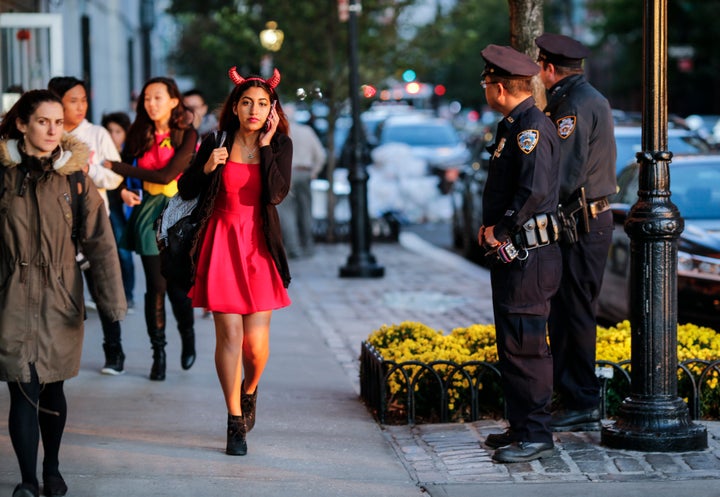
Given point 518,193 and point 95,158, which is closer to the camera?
point 518,193

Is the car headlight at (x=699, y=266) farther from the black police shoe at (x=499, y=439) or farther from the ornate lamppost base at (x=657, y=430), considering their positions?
the black police shoe at (x=499, y=439)

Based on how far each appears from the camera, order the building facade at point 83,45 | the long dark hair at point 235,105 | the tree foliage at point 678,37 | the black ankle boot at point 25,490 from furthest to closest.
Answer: the tree foliage at point 678,37
the building facade at point 83,45
the long dark hair at point 235,105
the black ankle boot at point 25,490

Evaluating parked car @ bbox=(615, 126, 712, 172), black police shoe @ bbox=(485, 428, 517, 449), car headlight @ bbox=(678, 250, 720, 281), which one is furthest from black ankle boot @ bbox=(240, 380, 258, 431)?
parked car @ bbox=(615, 126, 712, 172)

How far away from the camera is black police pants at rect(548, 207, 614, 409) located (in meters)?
6.68

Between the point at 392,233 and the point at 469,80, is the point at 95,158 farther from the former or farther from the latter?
the point at 469,80

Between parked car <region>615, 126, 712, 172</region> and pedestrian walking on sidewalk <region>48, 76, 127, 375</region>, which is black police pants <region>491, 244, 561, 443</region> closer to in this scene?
pedestrian walking on sidewalk <region>48, 76, 127, 375</region>

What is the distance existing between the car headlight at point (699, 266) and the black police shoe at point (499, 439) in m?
3.44

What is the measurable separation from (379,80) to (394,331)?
1289 centimetres

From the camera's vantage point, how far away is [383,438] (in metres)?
6.74

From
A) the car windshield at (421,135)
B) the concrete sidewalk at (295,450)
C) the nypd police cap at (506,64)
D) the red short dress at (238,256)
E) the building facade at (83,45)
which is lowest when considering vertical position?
the concrete sidewalk at (295,450)

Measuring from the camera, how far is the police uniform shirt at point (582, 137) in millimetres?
6566

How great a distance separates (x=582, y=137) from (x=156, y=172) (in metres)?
2.97

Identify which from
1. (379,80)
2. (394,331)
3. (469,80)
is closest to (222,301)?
(394,331)

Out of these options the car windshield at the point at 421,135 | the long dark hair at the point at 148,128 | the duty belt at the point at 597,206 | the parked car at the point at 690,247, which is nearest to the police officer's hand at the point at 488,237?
the duty belt at the point at 597,206
